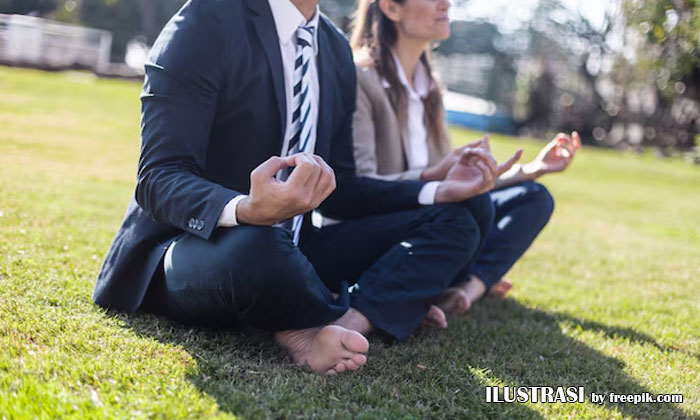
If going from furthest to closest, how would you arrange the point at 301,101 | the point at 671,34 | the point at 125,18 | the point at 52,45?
the point at 125,18
the point at 52,45
the point at 671,34
the point at 301,101

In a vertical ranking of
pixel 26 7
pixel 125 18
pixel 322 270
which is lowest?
pixel 125 18

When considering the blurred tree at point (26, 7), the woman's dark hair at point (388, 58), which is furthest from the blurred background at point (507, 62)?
the woman's dark hair at point (388, 58)

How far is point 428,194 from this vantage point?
3.03 metres

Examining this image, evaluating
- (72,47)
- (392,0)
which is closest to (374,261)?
(392,0)

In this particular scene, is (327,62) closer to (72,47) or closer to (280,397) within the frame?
(280,397)

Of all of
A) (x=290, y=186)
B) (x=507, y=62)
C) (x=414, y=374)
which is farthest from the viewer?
(x=507, y=62)

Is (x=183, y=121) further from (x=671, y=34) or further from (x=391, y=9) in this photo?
(x=671, y=34)

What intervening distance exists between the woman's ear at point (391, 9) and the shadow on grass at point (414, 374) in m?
1.46

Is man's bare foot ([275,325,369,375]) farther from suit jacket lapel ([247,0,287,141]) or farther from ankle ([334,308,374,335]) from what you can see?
suit jacket lapel ([247,0,287,141])

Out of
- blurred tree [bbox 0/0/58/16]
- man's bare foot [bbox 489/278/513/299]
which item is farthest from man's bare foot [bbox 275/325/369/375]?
blurred tree [bbox 0/0/58/16]

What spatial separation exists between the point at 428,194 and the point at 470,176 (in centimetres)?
19

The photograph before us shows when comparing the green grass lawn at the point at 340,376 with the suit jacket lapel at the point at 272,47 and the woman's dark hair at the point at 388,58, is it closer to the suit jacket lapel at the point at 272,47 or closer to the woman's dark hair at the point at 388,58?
the suit jacket lapel at the point at 272,47

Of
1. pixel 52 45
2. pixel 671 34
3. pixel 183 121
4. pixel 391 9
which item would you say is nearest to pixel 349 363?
pixel 183 121

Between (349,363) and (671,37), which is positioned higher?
(671,37)
